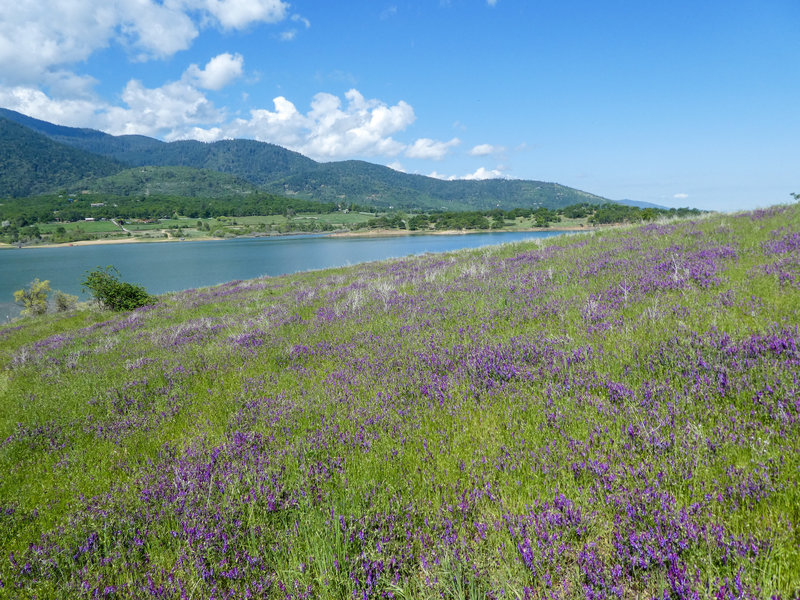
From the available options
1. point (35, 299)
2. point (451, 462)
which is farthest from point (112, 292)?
point (451, 462)

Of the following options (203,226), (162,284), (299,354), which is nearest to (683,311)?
(299,354)

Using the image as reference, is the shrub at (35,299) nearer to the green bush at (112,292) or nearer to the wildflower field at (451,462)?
the green bush at (112,292)

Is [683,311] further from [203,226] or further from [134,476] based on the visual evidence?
[203,226]

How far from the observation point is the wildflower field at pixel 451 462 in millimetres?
2053

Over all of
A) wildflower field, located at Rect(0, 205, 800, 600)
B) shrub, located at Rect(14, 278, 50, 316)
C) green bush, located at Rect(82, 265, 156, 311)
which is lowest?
shrub, located at Rect(14, 278, 50, 316)

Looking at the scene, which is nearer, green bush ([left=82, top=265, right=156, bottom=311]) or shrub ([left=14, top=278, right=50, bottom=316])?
green bush ([left=82, top=265, right=156, bottom=311])

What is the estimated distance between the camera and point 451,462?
3.04 meters

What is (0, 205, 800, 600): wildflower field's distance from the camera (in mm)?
2053

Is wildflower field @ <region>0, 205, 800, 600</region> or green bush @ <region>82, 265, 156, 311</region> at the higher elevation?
wildflower field @ <region>0, 205, 800, 600</region>

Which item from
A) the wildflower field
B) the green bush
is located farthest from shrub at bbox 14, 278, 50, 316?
the wildflower field

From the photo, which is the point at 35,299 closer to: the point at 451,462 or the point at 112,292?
the point at 112,292

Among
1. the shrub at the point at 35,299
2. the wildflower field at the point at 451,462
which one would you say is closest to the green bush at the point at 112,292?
the wildflower field at the point at 451,462

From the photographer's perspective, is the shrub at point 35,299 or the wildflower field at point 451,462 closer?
the wildflower field at point 451,462

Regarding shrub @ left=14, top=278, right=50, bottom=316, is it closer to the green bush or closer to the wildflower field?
the green bush
